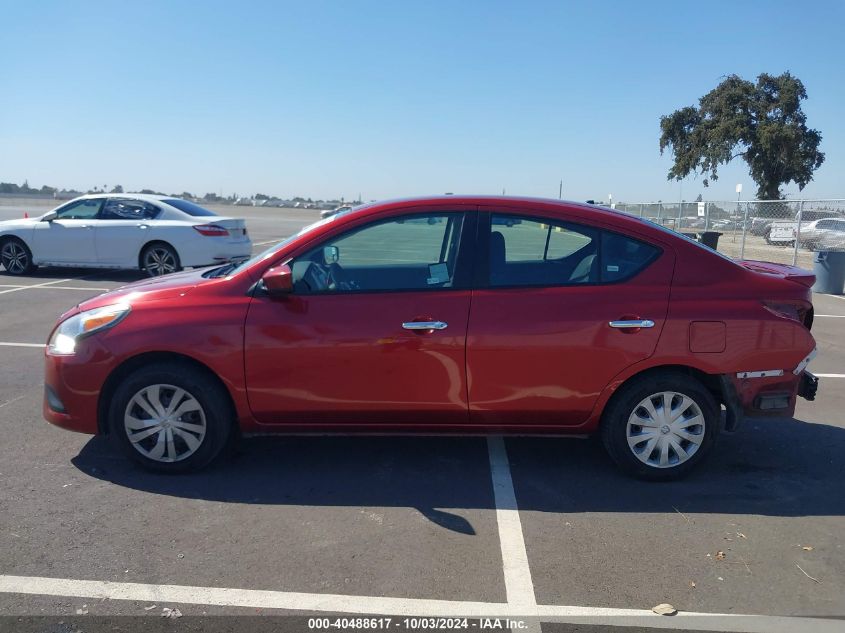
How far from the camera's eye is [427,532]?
3.80 m

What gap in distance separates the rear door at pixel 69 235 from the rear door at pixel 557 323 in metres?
10.8

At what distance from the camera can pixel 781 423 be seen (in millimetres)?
5723

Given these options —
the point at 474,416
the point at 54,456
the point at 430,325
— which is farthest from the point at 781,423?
the point at 54,456

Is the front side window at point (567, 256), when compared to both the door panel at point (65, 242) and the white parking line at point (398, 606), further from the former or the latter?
the door panel at point (65, 242)

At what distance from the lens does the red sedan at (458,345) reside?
4250 millimetres

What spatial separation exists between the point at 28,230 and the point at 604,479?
12.5 meters

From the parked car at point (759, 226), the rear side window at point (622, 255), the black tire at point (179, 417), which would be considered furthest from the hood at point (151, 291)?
the parked car at point (759, 226)

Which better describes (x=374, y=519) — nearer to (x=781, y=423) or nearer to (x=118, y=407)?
(x=118, y=407)

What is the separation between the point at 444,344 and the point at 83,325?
7.33ft

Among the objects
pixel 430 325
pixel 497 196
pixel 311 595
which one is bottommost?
pixel 311 595

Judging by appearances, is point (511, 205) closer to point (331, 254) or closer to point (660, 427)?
point (331, 254)

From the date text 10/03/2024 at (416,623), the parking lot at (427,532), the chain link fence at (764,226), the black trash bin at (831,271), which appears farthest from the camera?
the chain link fence at (764,226)

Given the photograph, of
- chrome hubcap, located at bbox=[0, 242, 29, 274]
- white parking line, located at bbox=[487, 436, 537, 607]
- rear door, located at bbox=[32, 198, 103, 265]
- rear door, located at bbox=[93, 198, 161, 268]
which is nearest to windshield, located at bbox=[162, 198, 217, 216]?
rear door, located at bbox=[93, 198, 161, 268]

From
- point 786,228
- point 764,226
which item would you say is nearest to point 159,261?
point 786,228
